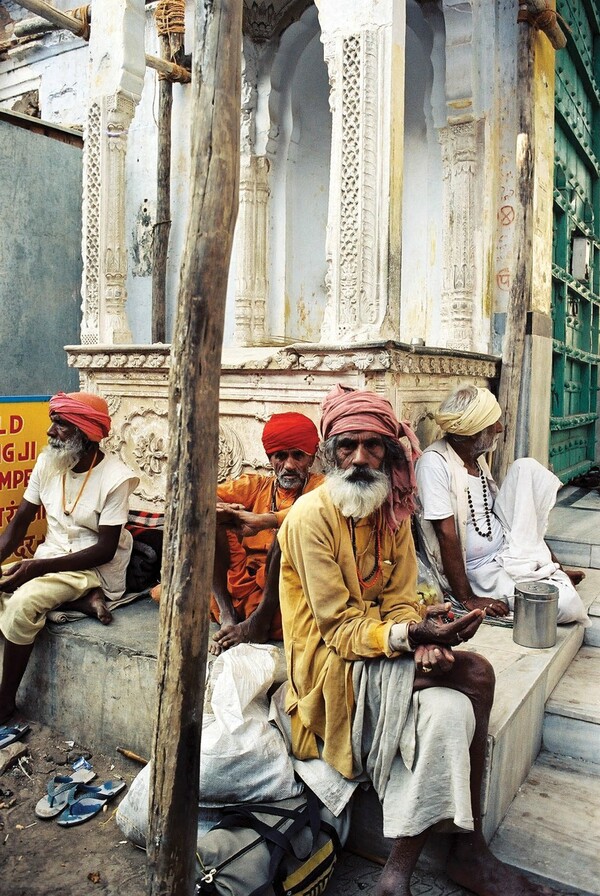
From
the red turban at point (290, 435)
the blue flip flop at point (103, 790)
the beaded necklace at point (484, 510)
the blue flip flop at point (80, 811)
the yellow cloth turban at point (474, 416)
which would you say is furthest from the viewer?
the beaded necklace at point (484, 510)

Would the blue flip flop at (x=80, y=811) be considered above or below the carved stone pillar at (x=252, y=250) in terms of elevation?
below

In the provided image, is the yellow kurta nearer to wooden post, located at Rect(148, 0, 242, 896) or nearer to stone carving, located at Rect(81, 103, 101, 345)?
wooden post, located at Rect(148, 0, 242, 896)

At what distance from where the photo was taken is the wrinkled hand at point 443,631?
247 cm

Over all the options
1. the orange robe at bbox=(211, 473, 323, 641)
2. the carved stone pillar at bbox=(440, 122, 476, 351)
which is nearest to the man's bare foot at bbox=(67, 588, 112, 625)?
the orange robe at bbox=(211, 473, 323, 641)

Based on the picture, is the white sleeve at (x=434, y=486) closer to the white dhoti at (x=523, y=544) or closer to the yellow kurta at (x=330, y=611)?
the white dhoti at (x=523, y=544)

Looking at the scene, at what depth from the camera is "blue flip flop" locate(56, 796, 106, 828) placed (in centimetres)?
322

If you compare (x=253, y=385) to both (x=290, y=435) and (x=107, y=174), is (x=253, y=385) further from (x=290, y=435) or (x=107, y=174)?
(x=107, y=174)

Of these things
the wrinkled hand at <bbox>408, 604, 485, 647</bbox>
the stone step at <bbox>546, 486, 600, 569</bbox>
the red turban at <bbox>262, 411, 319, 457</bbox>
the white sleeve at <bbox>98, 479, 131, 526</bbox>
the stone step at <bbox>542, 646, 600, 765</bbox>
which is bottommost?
the stone step at <bbox>542, 646, 600, 765</bbox>

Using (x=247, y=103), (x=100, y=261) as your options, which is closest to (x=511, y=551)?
(x=100, y=261)

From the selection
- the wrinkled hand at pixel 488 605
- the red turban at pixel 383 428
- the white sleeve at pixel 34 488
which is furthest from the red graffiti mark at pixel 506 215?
the white sleeve at pixel 34 488

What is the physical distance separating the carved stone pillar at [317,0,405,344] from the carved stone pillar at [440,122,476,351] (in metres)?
1.36

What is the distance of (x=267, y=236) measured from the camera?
277 inches

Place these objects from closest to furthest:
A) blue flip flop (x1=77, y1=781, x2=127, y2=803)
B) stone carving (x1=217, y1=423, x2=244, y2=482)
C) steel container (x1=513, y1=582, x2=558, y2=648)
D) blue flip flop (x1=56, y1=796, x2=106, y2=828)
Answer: blue flip flop (x1=56, y1=796, x2=106, y2=828), blue flip flop (x1=77, y1=781, x2=127, y2=803), steel container (x1=513, y1=582, x2=558, y2=648), stone carving (x1=217, y1=423, x2=244, y2=482)

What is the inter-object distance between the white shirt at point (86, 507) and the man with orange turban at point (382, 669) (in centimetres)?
173
